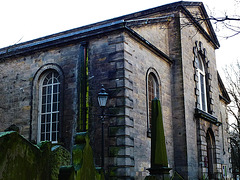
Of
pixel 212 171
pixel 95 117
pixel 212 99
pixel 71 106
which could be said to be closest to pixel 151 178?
pixel 95 117

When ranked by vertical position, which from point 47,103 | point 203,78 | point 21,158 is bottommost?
point 21,158

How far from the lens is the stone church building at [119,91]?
11602 millimetres

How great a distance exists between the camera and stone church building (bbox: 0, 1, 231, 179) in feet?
38.1

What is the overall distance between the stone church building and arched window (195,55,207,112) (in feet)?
1.61

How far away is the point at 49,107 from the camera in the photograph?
536 inches

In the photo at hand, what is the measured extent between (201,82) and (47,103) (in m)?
9.78

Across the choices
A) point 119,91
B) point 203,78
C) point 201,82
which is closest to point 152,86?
point 119,91

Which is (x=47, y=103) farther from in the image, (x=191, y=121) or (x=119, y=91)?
(x=191, y=121)

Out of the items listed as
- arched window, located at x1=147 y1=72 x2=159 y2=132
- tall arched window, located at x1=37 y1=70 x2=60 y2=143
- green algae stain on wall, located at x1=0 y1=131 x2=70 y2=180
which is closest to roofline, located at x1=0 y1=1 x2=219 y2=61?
tall arched window, located at x1=37 y1=70 x2=60 y2=143

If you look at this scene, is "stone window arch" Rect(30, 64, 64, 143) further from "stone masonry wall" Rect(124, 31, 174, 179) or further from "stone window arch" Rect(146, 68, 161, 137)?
"stone window arch" Rect(146, 68, 161, 137)

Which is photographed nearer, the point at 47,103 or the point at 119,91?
the point at 119,91

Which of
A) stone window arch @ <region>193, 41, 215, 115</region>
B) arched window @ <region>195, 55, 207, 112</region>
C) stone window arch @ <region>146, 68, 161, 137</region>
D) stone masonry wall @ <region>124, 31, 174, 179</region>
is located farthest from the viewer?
arched window @ <region>195, 55, 207, 112</region>

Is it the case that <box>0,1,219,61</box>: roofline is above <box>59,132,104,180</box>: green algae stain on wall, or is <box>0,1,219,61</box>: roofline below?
above

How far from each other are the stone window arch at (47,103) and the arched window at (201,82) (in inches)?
333
